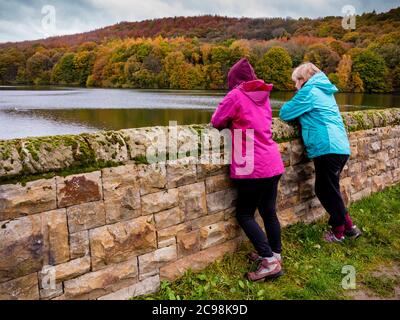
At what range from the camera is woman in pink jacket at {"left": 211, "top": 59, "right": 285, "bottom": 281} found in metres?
3.12

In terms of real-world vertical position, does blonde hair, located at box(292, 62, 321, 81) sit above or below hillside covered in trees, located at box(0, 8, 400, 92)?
below

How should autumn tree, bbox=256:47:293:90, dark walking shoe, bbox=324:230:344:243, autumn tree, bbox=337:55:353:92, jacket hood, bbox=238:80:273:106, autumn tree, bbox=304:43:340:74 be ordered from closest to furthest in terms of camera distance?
1. jacket hood, bbox=238:80:273:106
2. dark walking shoe, bbox=324:230:344:243
3. autumn tree, bbox=337:55:353:92
4. autumn tree, bbox=304:43:340:74
5. autumn tree, bbox=256:47:293:90

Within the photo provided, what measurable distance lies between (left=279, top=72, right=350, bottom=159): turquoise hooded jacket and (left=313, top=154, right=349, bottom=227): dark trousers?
9cm

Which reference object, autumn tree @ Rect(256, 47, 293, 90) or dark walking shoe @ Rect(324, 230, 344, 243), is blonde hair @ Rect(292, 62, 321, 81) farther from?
autumn tree @ Rect(256, 47, 293, 90)

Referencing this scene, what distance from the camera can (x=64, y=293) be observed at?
265cm

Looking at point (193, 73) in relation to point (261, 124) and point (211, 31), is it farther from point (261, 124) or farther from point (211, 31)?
point (261, 124)

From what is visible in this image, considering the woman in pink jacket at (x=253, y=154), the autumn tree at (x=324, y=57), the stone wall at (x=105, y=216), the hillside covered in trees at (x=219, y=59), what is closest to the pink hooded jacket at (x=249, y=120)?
the woman in pink jacket at (x=253, y=154)

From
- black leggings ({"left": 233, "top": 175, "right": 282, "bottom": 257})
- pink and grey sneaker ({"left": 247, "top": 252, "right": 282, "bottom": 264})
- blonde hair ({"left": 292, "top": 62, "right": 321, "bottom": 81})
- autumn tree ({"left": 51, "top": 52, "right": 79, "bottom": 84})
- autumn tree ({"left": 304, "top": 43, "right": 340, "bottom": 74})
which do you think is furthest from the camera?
autumn tree ({"left": 51, "top": 52, "right": 79, "bottom": 84})

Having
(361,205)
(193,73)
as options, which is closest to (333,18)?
(193,73)

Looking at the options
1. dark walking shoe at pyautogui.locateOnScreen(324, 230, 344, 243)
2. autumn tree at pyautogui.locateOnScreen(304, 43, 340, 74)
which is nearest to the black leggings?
dark walking shoe at pyautogui.locateOnScreen(324, 230, 344, 243)

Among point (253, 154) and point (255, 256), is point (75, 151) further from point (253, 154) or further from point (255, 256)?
point (255, 256)

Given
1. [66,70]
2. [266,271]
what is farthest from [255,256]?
[66,70]

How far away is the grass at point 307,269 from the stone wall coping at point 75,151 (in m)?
1.12

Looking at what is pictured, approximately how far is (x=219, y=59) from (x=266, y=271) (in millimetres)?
78720
